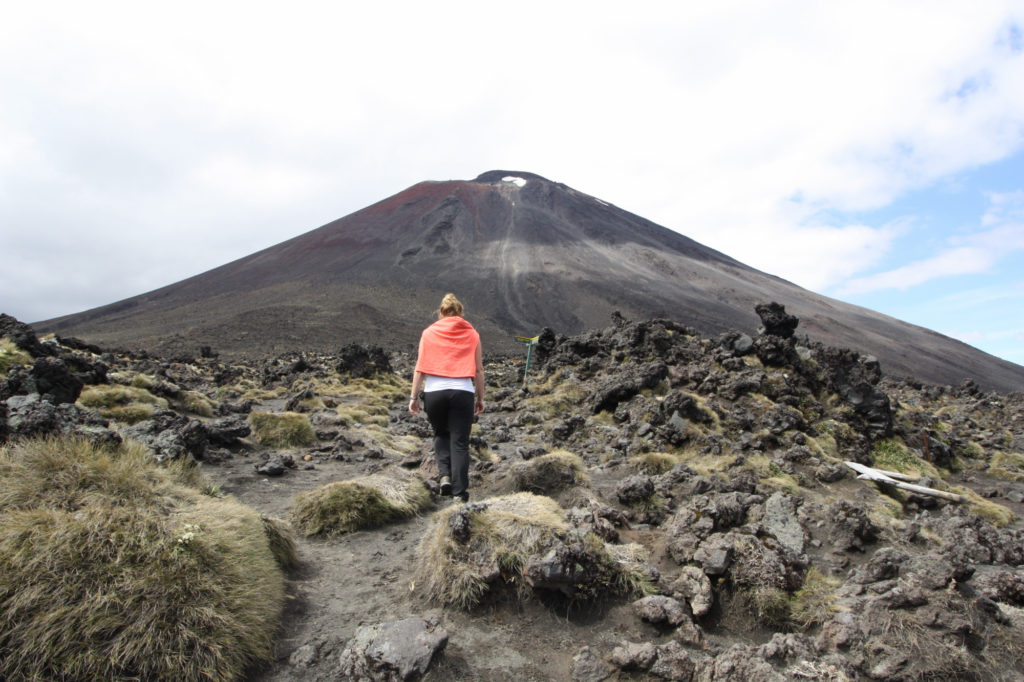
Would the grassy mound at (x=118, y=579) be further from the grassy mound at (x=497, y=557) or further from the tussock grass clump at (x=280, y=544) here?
the grassy mound at (x=497, y=557)

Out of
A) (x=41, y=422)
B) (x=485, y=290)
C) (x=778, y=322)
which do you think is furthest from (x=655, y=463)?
(x=485, y=290)

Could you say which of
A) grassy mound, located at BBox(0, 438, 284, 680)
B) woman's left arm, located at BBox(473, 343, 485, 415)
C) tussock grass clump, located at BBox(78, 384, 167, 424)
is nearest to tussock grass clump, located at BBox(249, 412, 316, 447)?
tussock grass clump, located at BBox(78, 384, 167, 424)

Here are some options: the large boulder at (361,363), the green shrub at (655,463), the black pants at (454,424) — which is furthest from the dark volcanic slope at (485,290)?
the black pants at (454,424)

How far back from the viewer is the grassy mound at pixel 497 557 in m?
3.25

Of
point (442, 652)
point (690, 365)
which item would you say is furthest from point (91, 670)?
point (690, 365)

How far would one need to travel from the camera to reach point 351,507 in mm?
4680

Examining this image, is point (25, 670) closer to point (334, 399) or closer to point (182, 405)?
point (182, 405)

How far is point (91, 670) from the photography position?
7.01 ft

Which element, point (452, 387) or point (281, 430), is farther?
point (281, 430)

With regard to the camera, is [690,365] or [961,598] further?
[690,365]

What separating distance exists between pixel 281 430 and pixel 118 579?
6122 mm

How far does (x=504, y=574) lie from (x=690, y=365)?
920 cm

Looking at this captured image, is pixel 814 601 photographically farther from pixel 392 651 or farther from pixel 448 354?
pixel 448 354

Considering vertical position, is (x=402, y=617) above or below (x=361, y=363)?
below
